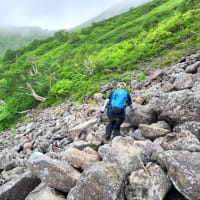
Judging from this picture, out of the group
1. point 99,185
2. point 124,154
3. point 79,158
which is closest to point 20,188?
point 79,158

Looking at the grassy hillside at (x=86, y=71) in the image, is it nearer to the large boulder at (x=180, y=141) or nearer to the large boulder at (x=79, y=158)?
the large boulder at (x=180, y=141)

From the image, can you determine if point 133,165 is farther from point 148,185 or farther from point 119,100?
point 119,100

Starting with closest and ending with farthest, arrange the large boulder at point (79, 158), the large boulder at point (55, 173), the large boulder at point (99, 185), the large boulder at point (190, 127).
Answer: the large boulder at point (99, 185) < the large boulder at point (55, 173) < the large boulder at point (79, 158) < the large boulder at point (190, 127)

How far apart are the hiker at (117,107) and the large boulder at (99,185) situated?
453 centimetres

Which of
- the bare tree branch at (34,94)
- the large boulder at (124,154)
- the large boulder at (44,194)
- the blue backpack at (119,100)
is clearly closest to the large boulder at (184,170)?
the large boulder at (124,154)

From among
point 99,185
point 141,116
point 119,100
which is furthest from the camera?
point 141,116

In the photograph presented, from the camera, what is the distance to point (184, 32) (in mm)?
44312

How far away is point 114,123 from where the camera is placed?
13.0m

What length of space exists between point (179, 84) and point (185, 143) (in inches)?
301

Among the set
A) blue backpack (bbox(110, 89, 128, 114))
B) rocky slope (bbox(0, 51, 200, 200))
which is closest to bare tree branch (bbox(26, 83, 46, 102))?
rocky slope (bbox(0, 51, 200, 200))

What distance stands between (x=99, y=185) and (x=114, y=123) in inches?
211

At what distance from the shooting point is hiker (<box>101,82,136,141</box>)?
1241 centimetres

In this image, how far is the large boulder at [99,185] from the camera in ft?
25.3

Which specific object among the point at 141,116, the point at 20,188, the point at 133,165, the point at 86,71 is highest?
the point at 133,165
